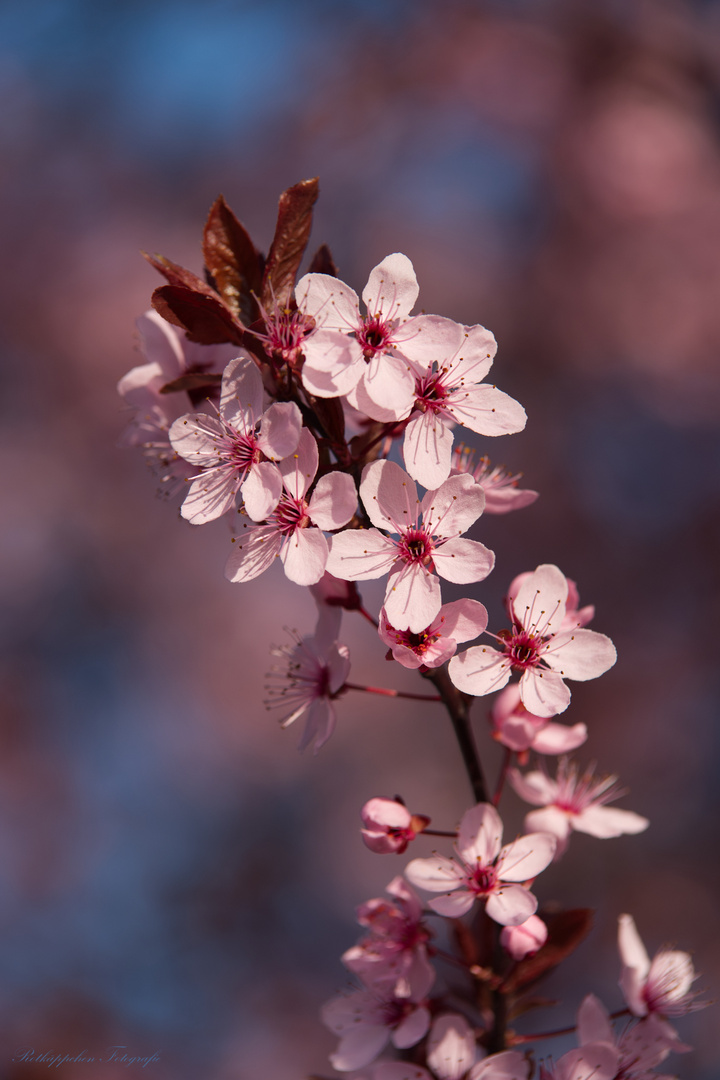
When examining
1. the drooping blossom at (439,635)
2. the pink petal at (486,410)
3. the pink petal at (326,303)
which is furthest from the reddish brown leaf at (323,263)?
the drooping blossom at (439,635)

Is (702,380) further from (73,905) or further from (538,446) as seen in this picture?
(73,905)

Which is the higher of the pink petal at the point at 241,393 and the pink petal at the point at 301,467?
the pink petal at the point at 241,393

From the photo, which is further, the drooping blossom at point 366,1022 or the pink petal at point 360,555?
the drooping blossom at point 366,1022

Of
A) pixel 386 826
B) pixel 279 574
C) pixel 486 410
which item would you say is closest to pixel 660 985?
pixel 386 826

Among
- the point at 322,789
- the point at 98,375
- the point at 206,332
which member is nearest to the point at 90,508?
the point at 98,375

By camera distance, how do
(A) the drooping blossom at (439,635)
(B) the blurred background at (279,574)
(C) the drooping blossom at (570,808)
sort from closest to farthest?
(A) the drooping blossom at (439,635) → (C) the drooping blossom at (570,808) → (B) the blurred background at (279,574)

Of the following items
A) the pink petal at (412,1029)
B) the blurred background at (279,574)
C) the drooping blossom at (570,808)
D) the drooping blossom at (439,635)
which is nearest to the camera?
the drooping blossom at (439,635)

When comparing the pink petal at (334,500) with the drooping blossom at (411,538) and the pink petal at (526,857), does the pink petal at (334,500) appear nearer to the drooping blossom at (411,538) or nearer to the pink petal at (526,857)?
the drooping blossom at (411,538)
